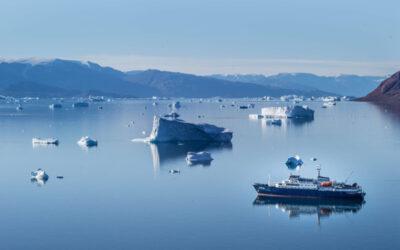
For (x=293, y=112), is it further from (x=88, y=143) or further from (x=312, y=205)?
(x=312, y=205)

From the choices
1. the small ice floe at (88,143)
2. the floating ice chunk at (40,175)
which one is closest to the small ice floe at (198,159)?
the floating ice chunk at (40,175)

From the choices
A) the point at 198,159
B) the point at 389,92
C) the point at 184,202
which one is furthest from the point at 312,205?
the point at 389,92

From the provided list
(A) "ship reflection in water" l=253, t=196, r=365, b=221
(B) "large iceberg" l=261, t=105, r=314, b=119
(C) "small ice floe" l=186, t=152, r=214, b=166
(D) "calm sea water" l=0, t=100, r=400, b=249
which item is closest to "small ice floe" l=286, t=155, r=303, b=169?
(D) "calm sea water" l=0, t=100, r=400, b=249

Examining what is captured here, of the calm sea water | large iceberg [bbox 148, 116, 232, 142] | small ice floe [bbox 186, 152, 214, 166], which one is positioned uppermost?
large iceberg [bbox 148, 116, 232, 142]

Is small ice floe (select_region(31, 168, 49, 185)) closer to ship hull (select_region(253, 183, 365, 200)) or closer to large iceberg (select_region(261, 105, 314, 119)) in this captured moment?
ship hull (select_region(253, 183, 365, 200))

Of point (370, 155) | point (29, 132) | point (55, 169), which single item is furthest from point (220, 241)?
point (29, 132)
